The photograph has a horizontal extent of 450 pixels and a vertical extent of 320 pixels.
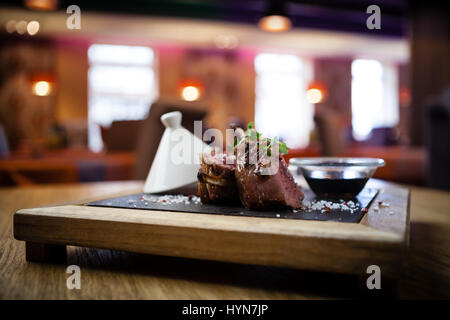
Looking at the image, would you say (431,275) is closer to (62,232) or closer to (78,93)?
(62,232)

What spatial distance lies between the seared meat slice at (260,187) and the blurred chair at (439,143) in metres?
3.15

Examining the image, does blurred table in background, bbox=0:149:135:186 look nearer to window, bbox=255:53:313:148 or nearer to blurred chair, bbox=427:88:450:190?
blurred chair, bbox=427:88:450:190

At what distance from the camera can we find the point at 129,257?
24.1 inches

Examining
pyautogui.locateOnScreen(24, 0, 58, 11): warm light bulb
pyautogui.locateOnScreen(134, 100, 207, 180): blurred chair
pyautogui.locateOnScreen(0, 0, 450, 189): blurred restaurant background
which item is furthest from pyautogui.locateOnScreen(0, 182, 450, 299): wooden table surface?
pyautogui.locateOnScreen(24, 0, 58, 11): warm light bulb

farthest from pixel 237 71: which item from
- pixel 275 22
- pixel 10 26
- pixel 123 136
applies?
pixel 123 136

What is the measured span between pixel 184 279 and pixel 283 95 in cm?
1043

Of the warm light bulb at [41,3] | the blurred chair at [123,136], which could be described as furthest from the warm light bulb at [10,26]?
the blurred chair at [123,136]

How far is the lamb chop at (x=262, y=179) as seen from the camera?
61cm

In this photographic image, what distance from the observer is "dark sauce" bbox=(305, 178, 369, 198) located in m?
0.79

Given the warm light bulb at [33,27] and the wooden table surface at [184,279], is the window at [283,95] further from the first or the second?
the wooden table surface at [184,279]

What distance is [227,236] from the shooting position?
49cm

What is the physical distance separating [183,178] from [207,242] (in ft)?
1.20

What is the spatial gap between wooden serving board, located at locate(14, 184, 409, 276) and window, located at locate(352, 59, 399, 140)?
10721 mm
